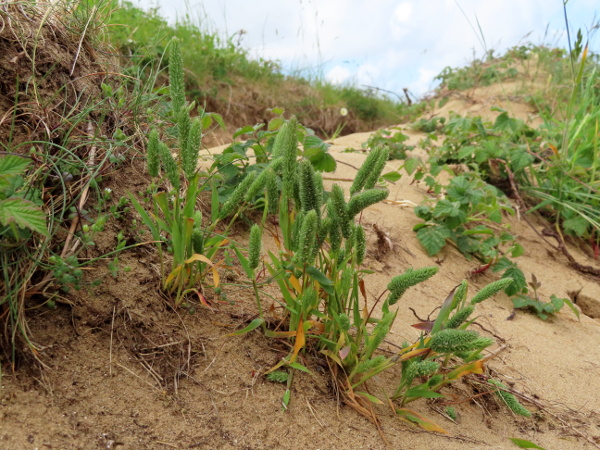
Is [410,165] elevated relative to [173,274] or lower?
elevated

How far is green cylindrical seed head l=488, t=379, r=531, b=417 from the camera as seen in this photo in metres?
1.49

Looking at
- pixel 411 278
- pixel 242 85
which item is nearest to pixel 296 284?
pixel 411 278

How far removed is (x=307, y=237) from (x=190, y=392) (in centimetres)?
50

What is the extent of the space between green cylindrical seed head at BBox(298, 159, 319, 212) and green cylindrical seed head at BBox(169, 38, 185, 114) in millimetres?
351

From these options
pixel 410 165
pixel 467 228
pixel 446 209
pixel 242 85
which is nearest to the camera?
pixel 446 209

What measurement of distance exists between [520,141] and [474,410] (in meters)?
2.78

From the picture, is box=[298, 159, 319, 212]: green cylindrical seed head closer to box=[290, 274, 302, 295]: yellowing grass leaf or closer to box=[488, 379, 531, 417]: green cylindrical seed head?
box=[290, 274, 302, 295]: yellowing grass leaf

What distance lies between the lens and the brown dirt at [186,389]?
120 cm

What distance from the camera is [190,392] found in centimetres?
134

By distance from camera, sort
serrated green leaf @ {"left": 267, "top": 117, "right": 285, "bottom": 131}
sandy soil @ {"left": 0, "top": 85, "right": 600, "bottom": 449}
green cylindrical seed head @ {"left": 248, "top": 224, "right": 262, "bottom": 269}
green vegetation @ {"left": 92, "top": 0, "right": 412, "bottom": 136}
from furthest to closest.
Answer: green vegetation @ {"left": 92, "top": 0, "right": 412, "bottom": 136} < serrated green leaf @ {"left": 267, "top": 117, "right": 285, "bottom": 131} < green cylindrical seed head @ {"left": 248, "top": 224, "right": 262, "bottom": 269} < sandy soil @ {"left": 0, "top": 85, "right": 600, "bottom": 449}

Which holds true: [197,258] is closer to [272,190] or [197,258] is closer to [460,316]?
[272,190]

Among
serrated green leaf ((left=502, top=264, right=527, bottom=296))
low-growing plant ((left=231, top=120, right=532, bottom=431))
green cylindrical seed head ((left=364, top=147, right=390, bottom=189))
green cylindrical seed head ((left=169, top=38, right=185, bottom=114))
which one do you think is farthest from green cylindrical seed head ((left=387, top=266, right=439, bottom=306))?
serrated green leaf ((left=502, top=264, right=527, bottom=296))

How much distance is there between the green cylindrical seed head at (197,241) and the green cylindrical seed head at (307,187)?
299 mm

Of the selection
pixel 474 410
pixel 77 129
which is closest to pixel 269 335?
pixel 474 410
